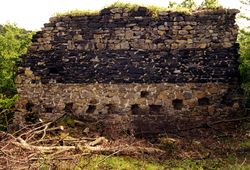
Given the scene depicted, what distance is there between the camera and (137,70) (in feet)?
Answer: 38.0

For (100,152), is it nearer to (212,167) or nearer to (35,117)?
(212,167)

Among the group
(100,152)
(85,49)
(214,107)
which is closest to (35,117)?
(85,49)

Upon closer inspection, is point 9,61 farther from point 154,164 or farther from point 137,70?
point 154,164

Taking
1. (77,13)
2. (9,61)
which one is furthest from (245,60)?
(9,61)

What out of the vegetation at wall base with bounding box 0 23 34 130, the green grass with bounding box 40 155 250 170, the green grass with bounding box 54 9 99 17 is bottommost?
the green grass with bounding box 40 155 250 170

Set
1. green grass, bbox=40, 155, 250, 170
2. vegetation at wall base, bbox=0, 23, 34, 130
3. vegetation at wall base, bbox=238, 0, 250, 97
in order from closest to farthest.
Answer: green grass, bbox=40, 155, 250, 170 < vegetation at wall base, bbox=238, 0, 250, 97 < vegetation at wall base, bbox=0, 23, 34, 130

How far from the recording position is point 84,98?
11812mm

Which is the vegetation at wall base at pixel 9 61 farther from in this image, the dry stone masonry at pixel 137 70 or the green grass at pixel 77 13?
the green grass at pixel 77 13

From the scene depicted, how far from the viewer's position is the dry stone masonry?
1128 cm

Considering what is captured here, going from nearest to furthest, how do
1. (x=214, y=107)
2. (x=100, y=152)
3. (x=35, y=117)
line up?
(x=100, y=152), (x=214, y=107), (x=35, y=117)

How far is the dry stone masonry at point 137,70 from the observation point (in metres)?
11.3

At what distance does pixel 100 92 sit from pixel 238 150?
409 centimetres

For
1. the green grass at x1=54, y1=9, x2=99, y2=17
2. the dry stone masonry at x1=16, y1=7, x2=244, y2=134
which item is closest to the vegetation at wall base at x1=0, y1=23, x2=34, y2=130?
the dry stone masonry at x1=16, y1=7, x2=244, y2=134

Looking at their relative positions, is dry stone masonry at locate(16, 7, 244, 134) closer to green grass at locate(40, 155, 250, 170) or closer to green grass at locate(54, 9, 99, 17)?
green grass at locate(54, 9, 99, 17)
